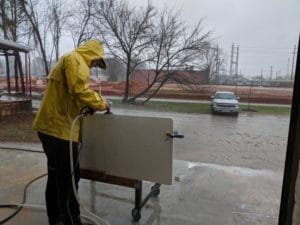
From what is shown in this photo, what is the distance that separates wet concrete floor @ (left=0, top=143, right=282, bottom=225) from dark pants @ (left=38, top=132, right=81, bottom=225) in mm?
281

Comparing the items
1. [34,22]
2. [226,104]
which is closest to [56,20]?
[34,22]

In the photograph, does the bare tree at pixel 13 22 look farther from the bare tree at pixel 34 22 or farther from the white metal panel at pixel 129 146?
the white metal panel at pixel 129 146

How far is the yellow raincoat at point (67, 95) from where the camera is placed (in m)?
2.05

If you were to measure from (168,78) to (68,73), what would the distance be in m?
14.6

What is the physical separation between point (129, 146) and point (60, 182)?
0.68 m

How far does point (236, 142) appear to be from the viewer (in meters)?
7.98

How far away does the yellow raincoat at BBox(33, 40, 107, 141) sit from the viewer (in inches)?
80.9

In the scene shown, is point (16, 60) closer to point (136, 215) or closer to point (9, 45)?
point (9, 45)

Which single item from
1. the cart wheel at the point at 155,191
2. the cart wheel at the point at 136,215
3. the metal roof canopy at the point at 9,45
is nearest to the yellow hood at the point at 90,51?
the cart wheel at the point at 136,215

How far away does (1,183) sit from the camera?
3381 mm

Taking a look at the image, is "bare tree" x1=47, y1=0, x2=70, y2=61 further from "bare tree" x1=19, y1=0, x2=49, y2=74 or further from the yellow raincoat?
the yellow raincoat

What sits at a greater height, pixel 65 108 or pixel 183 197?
pixel 65 108

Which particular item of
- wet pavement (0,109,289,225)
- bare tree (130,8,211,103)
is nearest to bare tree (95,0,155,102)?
bare tree (130,8,211,103)

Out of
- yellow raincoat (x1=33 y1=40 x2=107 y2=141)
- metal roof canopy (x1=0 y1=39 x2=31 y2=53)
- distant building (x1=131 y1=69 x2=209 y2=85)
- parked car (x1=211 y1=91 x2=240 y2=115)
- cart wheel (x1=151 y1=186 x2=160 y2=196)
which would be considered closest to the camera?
yellow raincoat (x1=33 y1=40 x2=107 y2=141)
